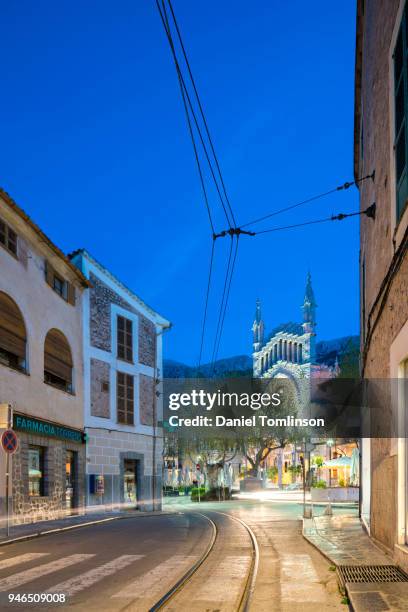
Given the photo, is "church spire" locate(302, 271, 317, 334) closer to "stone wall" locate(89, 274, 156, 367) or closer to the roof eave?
"stone wall" locate(89, 274, 156, 367)

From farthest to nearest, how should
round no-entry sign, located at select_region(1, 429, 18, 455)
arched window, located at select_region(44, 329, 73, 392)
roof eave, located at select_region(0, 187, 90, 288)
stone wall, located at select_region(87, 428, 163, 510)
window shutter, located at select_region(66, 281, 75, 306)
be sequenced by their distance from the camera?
stone wall, located at select_region(87, 428, 163, 510), window shutter, located at select_region(66, 281, 75, 306), arched window, located at select_region(44, 329, 73, 392), roof eave, located at select_region(0, 187, 90, 288), round no-entry sign, located at select_region(1, 429, 18, 455)

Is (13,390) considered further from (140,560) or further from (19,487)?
(140,560)

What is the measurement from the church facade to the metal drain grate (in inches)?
3999

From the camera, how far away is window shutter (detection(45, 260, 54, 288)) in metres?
25.7

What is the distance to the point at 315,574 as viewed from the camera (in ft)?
34.6

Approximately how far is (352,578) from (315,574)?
1.18m

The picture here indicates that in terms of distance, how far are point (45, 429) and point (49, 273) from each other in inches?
231

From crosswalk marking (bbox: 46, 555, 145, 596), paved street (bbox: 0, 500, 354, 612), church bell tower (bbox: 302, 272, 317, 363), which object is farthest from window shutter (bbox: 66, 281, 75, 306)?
church bell tower (bbox: 302, 272, 317, 363)

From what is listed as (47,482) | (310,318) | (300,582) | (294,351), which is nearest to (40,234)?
(47,482)

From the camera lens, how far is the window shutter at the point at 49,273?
25.7 metres

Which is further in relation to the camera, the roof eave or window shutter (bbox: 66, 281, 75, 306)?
Answer: window shutter (bbox: 66, 281, 75, 306)

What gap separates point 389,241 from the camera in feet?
38.5

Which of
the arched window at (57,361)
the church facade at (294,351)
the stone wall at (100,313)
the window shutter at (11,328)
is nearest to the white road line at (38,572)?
the window shutter at (11,328)

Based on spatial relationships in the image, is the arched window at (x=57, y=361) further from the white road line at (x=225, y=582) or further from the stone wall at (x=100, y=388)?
the white road line at (x=225, y=582)
